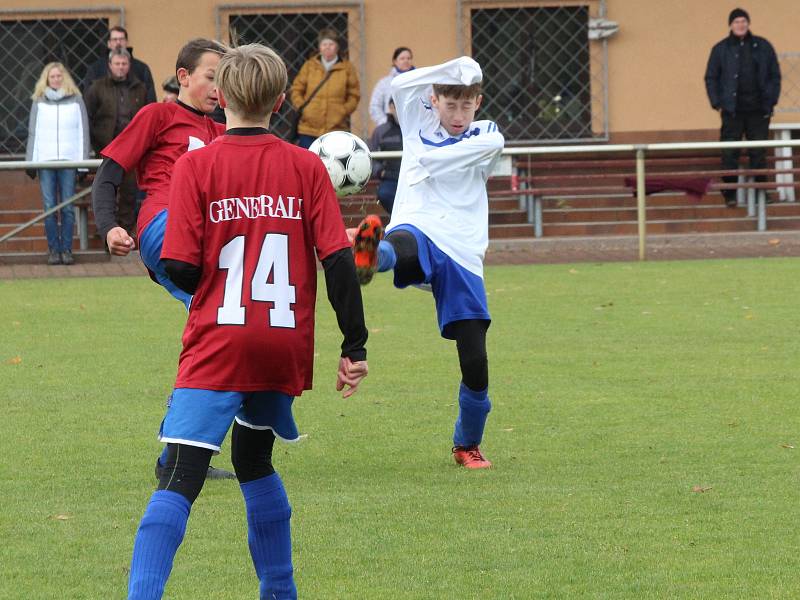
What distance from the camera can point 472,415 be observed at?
6250 millimetres

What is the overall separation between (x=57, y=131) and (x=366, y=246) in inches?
393

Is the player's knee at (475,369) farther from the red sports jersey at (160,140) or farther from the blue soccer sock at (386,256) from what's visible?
the red sports jersey at (160,140)

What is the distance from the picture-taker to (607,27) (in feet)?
63.8

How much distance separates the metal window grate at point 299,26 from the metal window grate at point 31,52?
5.38 ft

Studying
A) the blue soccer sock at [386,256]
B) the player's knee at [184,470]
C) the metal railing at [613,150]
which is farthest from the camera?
the metal railing at [613,150]

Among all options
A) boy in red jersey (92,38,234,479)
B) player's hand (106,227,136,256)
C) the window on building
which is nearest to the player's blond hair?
the window on building

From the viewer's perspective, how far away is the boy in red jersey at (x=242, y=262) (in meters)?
3.98

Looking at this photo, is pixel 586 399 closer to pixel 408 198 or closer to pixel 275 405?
pixel 408 198

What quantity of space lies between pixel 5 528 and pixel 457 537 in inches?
64.4

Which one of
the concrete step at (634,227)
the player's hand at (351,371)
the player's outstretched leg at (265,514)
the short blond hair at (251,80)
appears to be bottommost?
the concrete step at (634,227)

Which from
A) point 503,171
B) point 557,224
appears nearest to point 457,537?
point 503,171

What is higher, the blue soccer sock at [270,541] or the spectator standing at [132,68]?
the spectator standing at [132,68]

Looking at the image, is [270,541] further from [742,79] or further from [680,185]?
[742,79]

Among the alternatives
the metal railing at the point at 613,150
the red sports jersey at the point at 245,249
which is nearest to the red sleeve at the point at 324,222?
the red sports jersey at the point at 245,249
